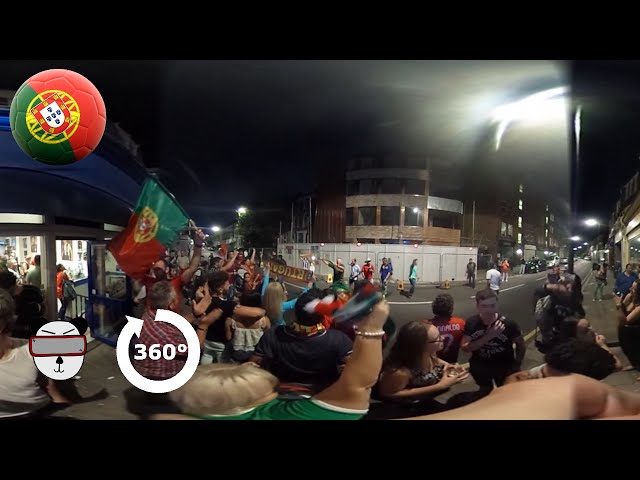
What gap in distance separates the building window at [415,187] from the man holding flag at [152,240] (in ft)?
4.28

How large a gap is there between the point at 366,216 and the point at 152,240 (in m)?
1.33

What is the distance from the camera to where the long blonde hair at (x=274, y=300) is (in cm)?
184

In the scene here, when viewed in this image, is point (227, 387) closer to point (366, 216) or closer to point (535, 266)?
point (366, 216)

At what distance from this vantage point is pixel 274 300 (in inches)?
72.9

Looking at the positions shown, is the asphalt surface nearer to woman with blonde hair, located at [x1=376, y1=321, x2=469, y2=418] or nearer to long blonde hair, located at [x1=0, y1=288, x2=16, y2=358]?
woman with blonde hair, located at [x1=376, y1=321, x2=469, y2=418]

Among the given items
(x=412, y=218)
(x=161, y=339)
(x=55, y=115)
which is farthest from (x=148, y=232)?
(x=412, y=218)

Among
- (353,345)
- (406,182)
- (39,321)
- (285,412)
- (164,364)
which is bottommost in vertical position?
(285,412)

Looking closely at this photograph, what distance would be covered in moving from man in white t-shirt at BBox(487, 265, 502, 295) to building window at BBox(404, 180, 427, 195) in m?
0.65

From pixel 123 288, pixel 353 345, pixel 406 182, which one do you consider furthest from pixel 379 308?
pixel 123 288

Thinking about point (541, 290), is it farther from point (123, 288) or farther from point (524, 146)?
point (123, 288)

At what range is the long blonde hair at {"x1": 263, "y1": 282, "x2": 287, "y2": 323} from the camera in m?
1.84

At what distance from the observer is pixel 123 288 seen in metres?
1.88

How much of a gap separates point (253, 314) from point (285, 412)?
0.63 m

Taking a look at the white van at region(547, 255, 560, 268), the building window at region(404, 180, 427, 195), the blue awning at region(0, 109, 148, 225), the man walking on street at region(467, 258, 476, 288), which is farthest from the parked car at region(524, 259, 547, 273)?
the blue awning at region(0, 109, 148, 225)
